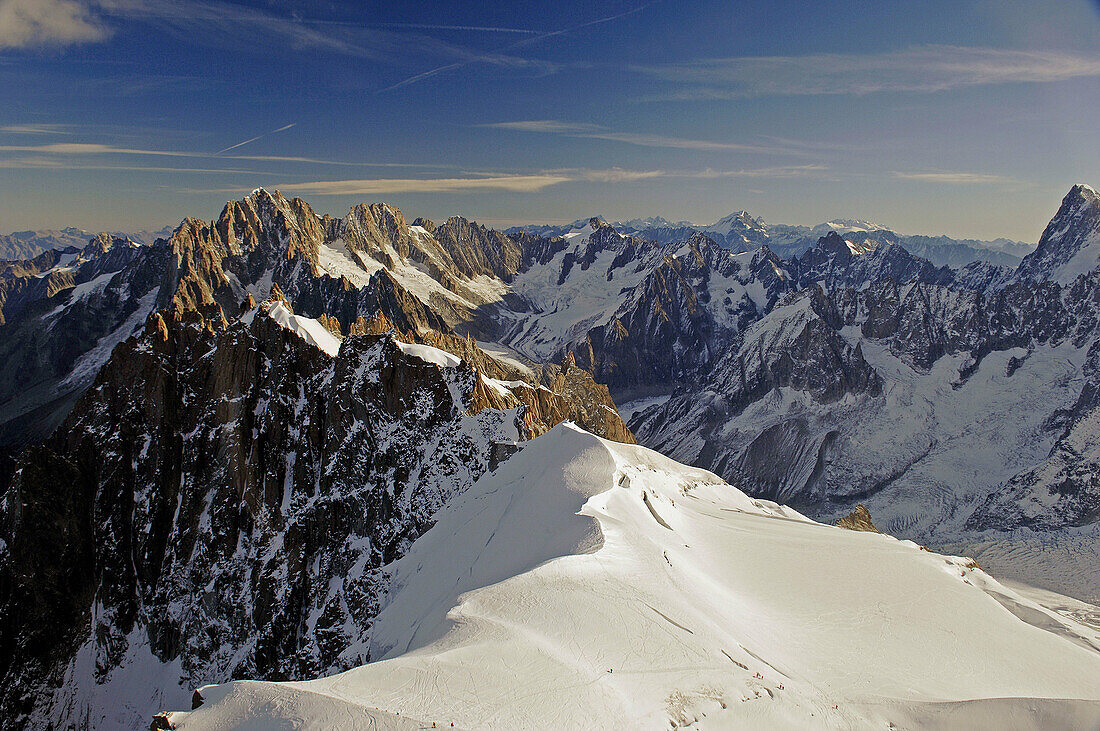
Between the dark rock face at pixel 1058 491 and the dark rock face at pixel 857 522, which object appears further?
the dark rock face at pixel 1058 491

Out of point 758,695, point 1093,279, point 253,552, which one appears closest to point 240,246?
point 253,552

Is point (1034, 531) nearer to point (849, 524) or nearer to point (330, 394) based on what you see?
point (849, 524)

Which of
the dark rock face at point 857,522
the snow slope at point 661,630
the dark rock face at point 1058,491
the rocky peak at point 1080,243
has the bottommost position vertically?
the dark rock face at point 1058,491

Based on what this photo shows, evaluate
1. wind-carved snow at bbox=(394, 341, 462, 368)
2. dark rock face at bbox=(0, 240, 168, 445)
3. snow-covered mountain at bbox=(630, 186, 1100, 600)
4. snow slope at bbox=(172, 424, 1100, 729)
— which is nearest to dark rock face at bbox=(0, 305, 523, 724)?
wind-carved snow at bbox=(394, 341, 462, 368)

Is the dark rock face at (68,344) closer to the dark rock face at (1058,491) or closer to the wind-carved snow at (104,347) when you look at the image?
the wind-carved snow at (104,347)

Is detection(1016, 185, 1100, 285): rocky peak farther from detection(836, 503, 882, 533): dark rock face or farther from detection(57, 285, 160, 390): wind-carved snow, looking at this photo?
detection(57, 285, 160, 390): wind-carved snow

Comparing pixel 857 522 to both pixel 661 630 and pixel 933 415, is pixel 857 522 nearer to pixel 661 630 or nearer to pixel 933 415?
pixel 661 630

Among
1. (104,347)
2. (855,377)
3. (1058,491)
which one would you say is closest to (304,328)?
(1058,491)

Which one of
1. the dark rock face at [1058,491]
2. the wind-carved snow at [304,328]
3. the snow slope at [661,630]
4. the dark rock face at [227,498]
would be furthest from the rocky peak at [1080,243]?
the wind-carved snow at [304,328]
